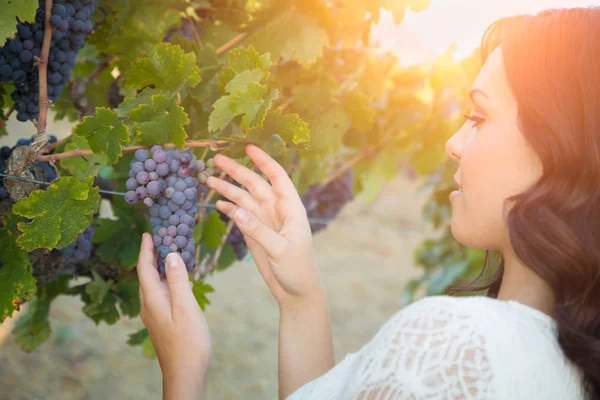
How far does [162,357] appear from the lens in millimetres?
1264

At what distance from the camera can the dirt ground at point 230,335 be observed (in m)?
3.77

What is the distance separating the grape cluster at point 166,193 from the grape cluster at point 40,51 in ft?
1.28

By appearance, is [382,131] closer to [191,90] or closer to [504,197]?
[191,90]

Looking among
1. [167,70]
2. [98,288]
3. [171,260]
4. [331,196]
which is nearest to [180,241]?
[171,260]

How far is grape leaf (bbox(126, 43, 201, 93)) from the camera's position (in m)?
1.26

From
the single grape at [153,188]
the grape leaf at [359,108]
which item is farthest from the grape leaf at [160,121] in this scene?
the grape leaf at [359,108]

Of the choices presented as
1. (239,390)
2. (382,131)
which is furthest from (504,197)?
(239,390)

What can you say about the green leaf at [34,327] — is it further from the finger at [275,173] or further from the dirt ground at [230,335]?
the finger at [275,173]

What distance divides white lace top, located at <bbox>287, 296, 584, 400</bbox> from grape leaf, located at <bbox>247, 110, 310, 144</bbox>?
514mm

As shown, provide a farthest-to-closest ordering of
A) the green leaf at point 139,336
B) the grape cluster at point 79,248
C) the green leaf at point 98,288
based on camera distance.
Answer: the green leaf at point 139,336 → the green leaf at point 98,288 → the grape cluster at point 79,248

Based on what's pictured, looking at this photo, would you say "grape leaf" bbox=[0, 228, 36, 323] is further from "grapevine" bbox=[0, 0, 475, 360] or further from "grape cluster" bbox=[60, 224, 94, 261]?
"grape cluster" bbox=[60, 224, 94, 261]

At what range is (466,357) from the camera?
3.07 feet

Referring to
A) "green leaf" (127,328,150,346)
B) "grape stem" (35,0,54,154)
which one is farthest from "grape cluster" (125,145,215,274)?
"green leaf" (127,328,150,346)

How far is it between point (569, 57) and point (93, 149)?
1.02 m
